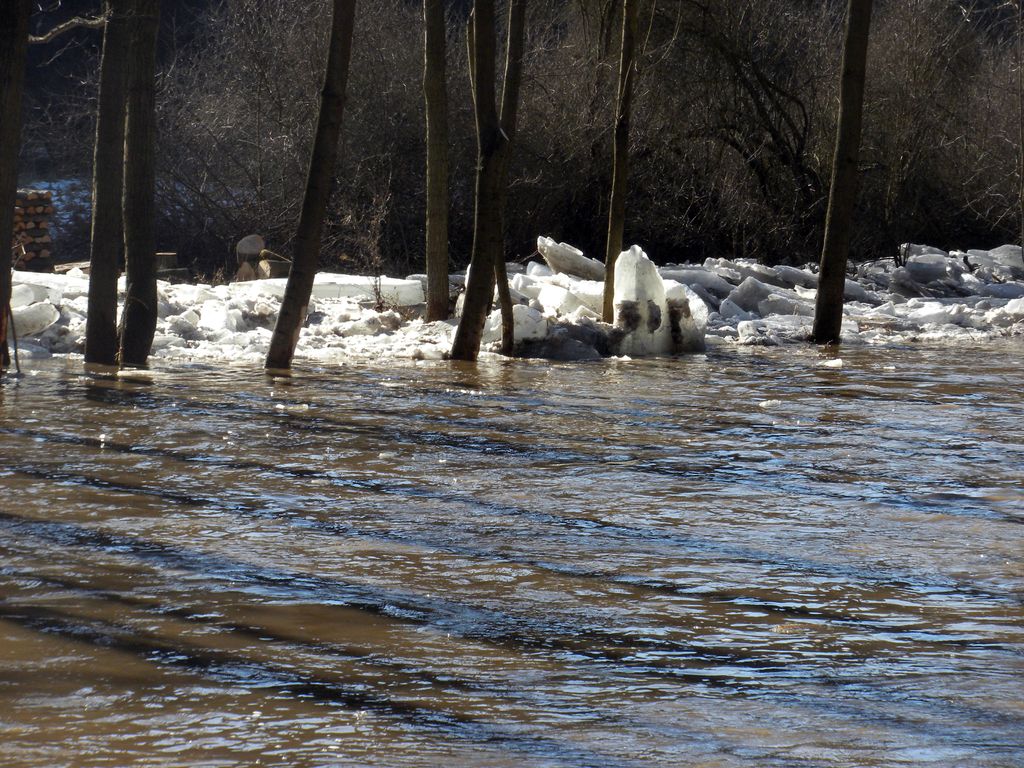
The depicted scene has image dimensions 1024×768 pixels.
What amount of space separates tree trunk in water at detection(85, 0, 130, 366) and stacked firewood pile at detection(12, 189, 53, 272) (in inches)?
346

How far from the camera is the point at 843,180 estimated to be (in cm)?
1442

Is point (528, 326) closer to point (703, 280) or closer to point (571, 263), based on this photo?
point (571, 263)

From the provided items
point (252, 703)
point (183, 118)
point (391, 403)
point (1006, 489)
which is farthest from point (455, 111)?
point (252, 703)

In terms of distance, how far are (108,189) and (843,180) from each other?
7.79m

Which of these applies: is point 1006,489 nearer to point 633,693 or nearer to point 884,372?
point 633,693

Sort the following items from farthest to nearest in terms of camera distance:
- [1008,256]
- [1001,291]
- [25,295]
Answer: [1008,256], [1001,291], [25,295]

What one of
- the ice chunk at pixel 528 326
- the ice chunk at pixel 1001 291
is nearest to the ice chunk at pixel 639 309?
the ice chunk at pixel 528 326

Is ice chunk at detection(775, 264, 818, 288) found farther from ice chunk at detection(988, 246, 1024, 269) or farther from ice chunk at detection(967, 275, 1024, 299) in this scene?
ice chunk at detection(988, 246, 1024, 269)

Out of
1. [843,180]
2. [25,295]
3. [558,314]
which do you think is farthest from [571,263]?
[25,295]

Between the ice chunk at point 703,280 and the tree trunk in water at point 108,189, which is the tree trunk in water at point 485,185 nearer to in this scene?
the tree trunk in water at point 108,189

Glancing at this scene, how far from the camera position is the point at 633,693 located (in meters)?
3.43

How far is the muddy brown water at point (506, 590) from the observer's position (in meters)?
3.15

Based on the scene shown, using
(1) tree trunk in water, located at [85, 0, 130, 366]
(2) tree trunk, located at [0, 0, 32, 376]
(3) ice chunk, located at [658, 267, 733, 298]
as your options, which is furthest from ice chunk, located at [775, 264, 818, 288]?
(2) tree trunk, located at [0, 0, 32, 376]

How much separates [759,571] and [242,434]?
3900 millimetres
